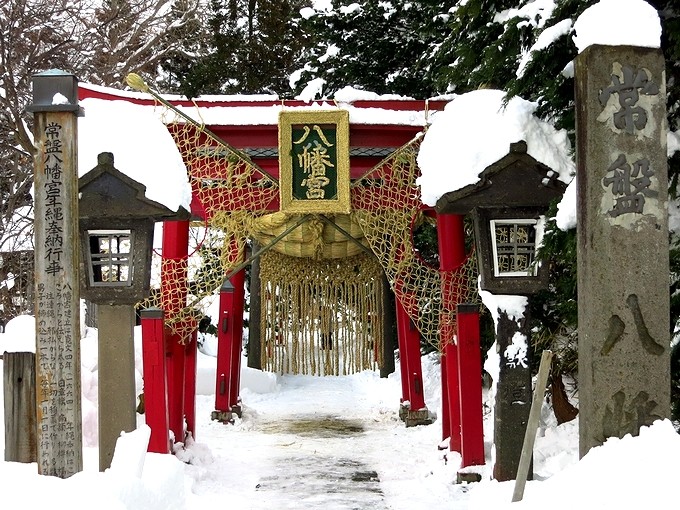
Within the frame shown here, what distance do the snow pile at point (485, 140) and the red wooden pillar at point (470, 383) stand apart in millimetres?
1205

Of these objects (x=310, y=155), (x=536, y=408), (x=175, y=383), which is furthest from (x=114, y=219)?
(x=536, y=408)

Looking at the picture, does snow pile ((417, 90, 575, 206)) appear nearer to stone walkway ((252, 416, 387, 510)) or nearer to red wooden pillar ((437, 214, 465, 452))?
red wooden pillar ((437, 214, 465, 452))

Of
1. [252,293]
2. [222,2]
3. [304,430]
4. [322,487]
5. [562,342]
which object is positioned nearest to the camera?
[322,487]

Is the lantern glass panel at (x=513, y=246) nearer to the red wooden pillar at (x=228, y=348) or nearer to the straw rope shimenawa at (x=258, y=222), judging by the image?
the straw rope shimenawa at (x=258, y=222)

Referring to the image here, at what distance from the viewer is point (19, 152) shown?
1473 centimetres

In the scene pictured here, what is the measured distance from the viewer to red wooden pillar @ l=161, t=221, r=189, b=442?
344 inches

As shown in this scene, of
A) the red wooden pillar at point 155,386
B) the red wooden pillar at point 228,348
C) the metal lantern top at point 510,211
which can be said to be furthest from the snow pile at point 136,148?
the red wooden pillar at point 228,348

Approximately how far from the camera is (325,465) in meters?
9.62

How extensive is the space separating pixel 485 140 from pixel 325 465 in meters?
4.18

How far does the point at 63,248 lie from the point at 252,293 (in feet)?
45.0

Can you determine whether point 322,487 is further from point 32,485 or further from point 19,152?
point 19,152

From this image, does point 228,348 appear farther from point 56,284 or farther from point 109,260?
point 56,284

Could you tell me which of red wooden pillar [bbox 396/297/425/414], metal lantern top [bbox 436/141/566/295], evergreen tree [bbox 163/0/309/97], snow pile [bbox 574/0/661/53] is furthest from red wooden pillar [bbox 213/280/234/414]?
evergreen tree [bbox 163/0/309/97]

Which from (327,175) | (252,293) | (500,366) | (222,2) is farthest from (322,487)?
(222,2)
